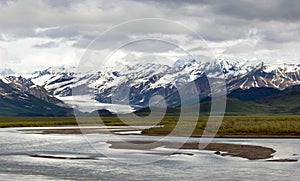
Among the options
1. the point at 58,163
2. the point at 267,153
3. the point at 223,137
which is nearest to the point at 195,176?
the point at 58,163

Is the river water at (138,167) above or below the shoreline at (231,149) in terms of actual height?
below

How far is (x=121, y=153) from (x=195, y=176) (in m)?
25.9

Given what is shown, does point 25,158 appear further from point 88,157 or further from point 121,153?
point 121,153

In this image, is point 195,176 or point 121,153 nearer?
point 195,176

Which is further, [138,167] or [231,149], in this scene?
[231,149]

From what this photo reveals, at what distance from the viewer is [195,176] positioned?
48.7 metres

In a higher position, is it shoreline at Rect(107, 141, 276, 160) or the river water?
shoreline at Rect(107, 141, 276, 160)

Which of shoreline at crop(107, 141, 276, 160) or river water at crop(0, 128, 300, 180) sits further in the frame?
shoreline at crop(107, 141, 276, 160)

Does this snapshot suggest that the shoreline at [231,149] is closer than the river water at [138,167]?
No

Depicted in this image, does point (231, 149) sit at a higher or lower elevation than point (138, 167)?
higher

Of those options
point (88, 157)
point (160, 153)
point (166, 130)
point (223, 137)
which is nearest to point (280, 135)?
point (223, 137)

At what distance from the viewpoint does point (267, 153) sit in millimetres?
69500

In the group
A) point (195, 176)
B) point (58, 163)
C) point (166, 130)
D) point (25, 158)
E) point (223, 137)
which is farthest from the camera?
point (166, 130)

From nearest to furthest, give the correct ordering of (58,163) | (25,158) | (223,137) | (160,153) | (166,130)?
(58,163)
(25,158)
(160,153)
(223,137)
(166,130)
